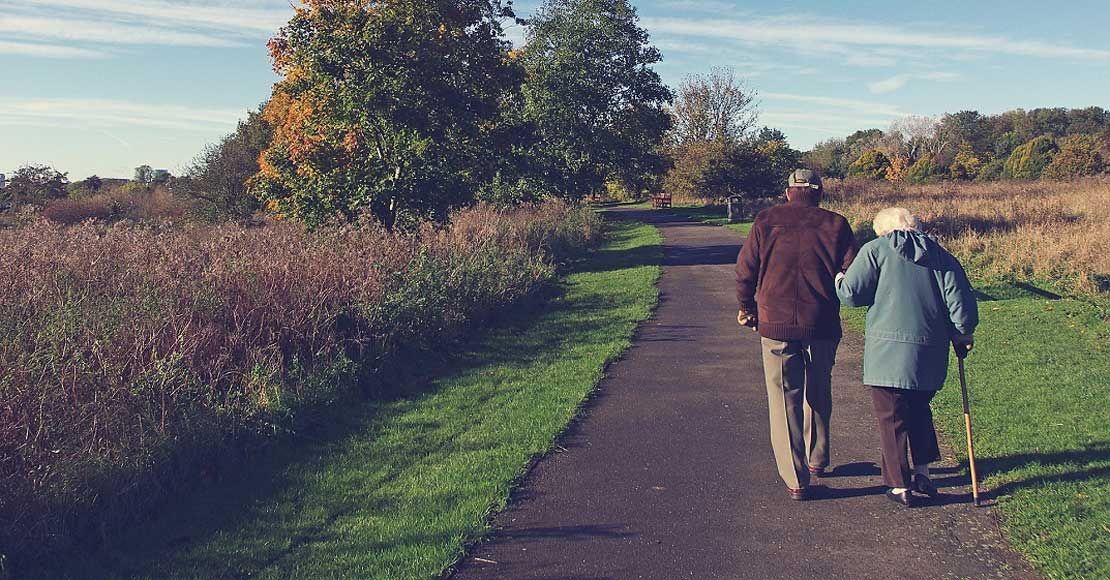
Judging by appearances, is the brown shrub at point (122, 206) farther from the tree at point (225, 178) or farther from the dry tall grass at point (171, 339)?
the dry tall grass at point (171, 339)

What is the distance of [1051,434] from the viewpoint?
6.45m

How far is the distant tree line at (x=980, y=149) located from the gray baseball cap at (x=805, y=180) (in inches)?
2035

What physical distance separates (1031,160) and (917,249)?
62156mm

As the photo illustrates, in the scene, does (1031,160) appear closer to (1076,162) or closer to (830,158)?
(1076,162)

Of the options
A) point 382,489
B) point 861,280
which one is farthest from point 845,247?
point 382,489

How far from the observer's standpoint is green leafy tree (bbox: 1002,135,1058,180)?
56656mm

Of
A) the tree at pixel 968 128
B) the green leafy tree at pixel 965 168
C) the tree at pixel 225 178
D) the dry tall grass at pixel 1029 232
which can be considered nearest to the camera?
the dry tall grass at pixel 1029 232

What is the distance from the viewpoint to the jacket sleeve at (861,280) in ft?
16.7

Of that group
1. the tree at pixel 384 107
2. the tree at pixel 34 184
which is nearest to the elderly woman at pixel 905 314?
the tree at pixel 384 107

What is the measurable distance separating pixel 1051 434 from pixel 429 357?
6.40 metres

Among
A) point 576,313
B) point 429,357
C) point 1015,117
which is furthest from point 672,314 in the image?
point 1015,117

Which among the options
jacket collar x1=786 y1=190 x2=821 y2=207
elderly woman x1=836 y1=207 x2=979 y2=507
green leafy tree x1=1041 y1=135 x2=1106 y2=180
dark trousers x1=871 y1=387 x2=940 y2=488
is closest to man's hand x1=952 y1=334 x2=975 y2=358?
elderly woman x1=836 y1=207 x2=979 y2=507

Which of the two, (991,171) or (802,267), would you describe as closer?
(802,267)

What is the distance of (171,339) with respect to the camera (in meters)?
7.49
